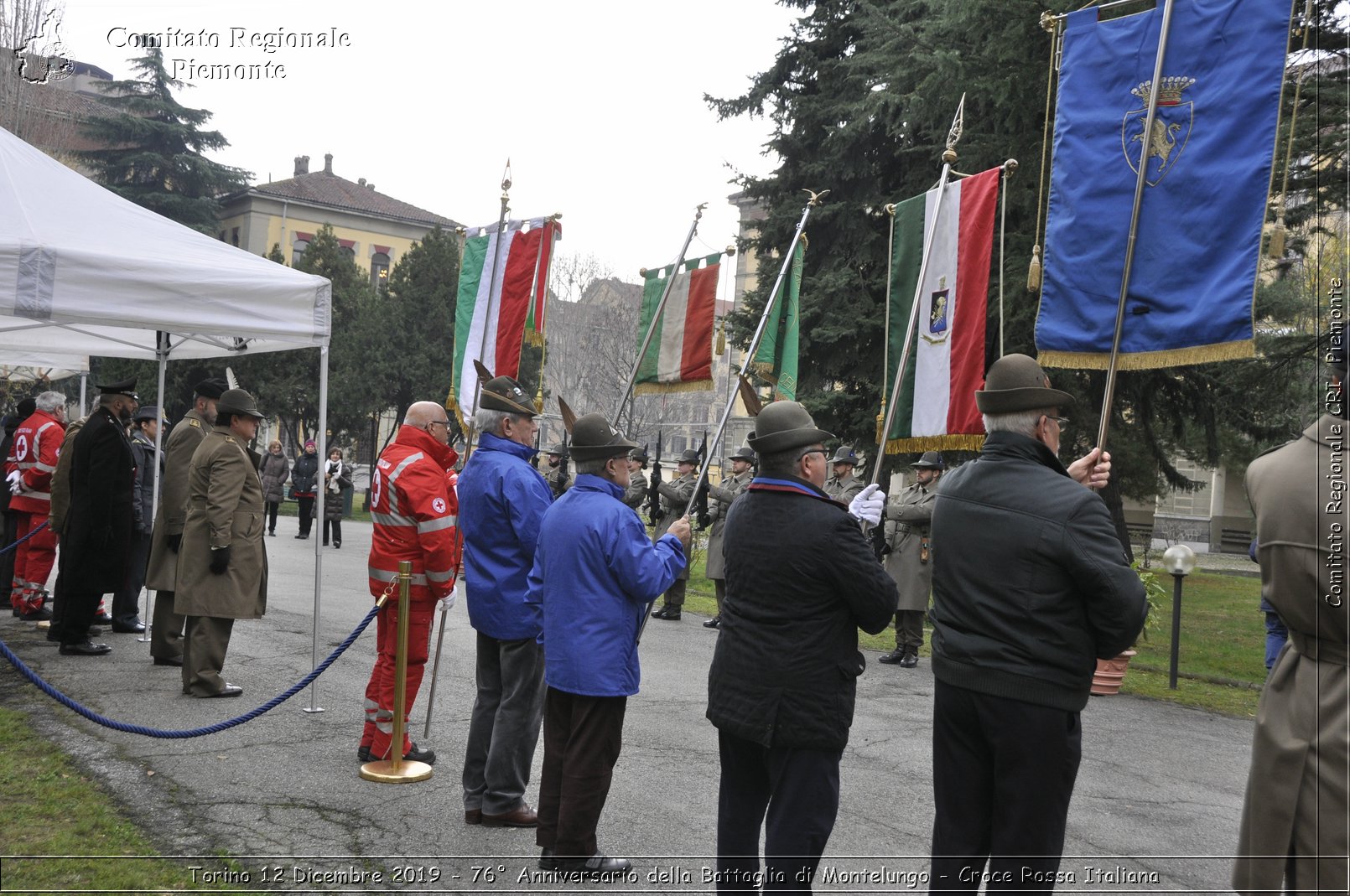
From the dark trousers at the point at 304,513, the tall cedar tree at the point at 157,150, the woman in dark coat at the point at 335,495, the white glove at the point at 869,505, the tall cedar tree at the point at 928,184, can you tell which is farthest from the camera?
the tall cedar tree at the point at 157,150

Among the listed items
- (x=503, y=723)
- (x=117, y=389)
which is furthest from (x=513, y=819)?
(x=117, y=389)

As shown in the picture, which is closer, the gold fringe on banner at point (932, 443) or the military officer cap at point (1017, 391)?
the military officer cap at point (1017, 391)

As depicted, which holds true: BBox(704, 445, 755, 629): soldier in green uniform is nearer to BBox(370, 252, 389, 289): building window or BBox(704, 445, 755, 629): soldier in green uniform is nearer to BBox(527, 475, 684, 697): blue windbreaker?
BBox(527, 475, 684, 697): blue windbreaker

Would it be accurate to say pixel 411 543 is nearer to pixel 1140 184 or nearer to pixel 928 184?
pixel 1140 184

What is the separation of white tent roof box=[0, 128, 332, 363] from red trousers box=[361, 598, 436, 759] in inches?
104

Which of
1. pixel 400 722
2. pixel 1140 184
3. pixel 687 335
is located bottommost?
pixel 400 722

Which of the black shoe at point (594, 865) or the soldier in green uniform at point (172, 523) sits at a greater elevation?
the soldier in green uniform at point (172, 523)

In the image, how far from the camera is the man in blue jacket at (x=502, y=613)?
5309mm

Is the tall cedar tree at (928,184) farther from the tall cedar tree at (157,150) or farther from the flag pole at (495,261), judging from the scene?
the tall cedar tree at (157,150)

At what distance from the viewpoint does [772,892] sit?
386cm

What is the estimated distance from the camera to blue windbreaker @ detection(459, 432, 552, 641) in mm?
5359

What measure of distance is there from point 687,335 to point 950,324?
3.89 meters

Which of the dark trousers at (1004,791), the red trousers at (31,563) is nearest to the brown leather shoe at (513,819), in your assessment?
the dark trousers at (1004,791)

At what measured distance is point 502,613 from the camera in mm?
5352
